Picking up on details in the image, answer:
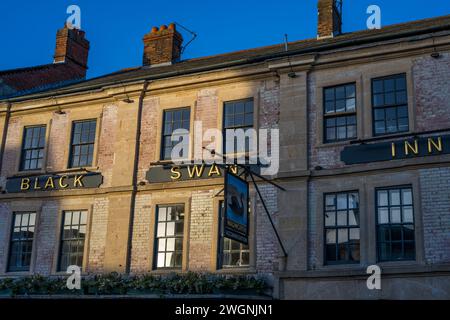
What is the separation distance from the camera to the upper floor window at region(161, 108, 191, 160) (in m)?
17.9

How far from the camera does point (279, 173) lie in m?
16.1

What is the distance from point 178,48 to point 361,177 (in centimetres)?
986

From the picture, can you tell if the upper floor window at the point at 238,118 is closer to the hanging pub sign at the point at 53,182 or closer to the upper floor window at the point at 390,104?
the upper floor window at the point at 390,104

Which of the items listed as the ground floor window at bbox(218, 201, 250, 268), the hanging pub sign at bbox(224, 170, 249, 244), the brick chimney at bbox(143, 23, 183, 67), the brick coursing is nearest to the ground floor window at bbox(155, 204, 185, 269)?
the ground floor window at bbox(218, 201, 250, 268)

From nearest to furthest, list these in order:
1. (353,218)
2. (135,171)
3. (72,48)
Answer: (353,218)
(135,171)
(72,48)

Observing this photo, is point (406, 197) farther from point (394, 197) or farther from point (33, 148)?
point (33, 148)

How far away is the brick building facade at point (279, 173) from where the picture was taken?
1468 centimetres

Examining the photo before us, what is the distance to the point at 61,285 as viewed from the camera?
56.6 ft

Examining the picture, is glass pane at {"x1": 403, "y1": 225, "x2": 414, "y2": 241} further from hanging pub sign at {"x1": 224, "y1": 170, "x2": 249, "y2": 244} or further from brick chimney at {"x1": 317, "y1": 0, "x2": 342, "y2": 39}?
brick chimney at {"x1": 317, "y1": 0, "x2": 342, "y2": 39}

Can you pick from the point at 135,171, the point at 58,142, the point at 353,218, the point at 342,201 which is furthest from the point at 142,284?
the point at 58,142

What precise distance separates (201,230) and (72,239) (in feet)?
12.9

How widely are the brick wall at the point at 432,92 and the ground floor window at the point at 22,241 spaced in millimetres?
10956

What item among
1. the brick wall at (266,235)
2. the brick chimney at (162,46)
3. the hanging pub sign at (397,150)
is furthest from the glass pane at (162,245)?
the brick chimney at (162,46)

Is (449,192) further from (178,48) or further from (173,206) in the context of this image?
(178,48)
